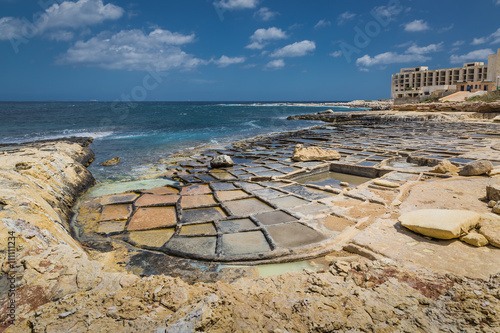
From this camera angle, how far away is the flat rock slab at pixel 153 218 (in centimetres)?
574

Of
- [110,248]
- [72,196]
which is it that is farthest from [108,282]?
[72,196]

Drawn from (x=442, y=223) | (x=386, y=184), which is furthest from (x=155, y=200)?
(x=442, y=223)

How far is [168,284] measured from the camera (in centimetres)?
293

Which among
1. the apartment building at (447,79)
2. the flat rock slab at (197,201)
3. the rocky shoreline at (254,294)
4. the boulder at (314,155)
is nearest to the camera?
the rocky shoreline at (254,294)

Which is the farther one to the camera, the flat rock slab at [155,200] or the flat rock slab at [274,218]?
the flat rock slab at [155,200]

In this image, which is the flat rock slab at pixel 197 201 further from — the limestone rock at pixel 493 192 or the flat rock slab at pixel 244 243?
the limestone rock at pixel 493 192

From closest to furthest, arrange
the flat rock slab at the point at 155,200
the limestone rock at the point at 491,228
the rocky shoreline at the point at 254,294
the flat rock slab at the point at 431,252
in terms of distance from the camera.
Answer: the rocky shoreline at the point at 254,294
the flat rock slab at the point at 431,252
the limestone rock at the point at 491,228
the flat rock slab at the point at 155,200

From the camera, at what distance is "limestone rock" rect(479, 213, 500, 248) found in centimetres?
374

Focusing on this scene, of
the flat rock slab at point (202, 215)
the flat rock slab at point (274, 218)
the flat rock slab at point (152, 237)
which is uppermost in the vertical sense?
the flat rock slab at point (274, 218)

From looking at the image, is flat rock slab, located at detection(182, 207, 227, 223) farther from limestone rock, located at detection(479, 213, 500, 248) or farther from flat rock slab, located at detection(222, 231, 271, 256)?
limestone rock, located at detection(479, 213, 500, 248)

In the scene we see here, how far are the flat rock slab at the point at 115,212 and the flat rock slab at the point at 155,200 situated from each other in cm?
30

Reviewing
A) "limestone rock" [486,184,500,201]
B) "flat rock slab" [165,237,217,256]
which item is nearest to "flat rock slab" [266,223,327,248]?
"flat rock slab" [165,237,217,256]

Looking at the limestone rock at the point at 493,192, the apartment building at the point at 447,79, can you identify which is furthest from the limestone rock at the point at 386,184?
the apartment building at the point at 447,79

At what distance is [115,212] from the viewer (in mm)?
6578
